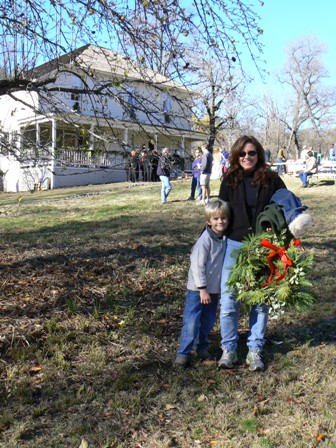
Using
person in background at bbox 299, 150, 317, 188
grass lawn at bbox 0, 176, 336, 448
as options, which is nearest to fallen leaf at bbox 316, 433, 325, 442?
grass lawn at bbox 0, 176, 336, 448

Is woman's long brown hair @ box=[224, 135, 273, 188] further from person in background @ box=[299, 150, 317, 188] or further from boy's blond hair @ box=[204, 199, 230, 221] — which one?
person in background @ box=[299, 150, 317, 188]

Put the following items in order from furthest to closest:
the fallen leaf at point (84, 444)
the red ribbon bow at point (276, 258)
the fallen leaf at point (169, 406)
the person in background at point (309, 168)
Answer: the person in background at point (309, 168), the red ribbon bow at point (276, 258), the fallen leaf at point (169, 406), the fallen leaf at point (84, 444)

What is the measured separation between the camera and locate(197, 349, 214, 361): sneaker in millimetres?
4453

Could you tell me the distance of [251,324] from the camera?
14.4ft

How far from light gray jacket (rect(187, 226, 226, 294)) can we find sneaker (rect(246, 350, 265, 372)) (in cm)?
60

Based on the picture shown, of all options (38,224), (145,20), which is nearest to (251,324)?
(145,20)

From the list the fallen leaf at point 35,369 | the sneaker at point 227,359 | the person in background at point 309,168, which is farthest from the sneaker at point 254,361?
the person in background at point 309,168

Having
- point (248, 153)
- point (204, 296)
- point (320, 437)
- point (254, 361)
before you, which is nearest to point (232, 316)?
point (204, 296)

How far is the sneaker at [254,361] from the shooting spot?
4.25 m

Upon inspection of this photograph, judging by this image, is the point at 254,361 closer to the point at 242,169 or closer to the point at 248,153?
the point at 242,169

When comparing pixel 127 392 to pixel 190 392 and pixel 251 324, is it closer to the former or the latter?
pixel 190 392

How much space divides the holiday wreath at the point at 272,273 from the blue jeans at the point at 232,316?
13cm

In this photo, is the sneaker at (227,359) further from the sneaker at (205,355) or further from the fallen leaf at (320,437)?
the fallen leaf at (320,437)

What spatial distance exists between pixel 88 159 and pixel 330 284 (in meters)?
3.57
